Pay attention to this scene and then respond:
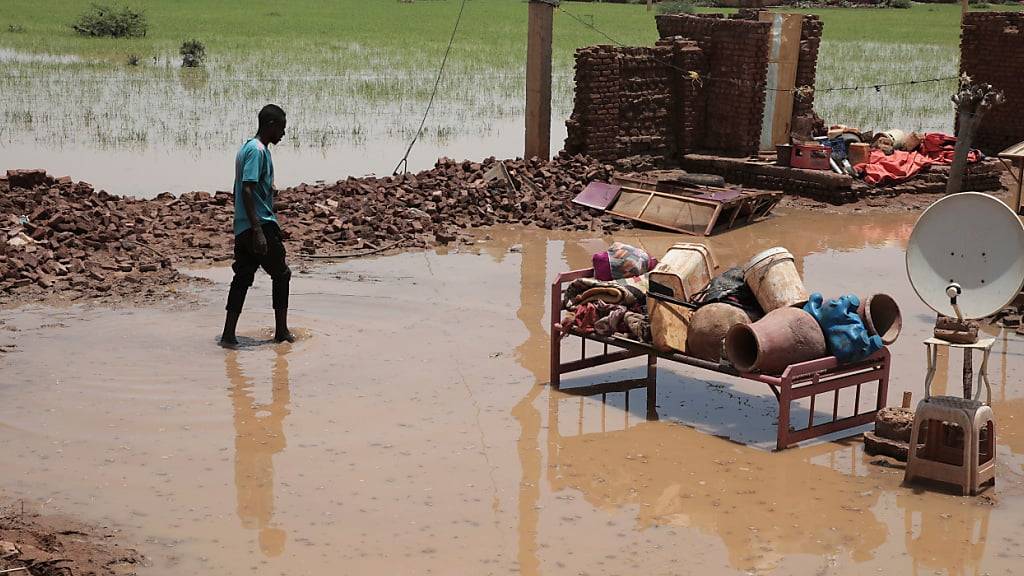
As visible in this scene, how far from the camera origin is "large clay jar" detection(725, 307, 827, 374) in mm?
7215

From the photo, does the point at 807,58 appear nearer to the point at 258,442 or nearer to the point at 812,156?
the point at 812,156

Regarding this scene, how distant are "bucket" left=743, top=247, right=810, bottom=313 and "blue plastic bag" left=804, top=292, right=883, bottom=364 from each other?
22 centimetres

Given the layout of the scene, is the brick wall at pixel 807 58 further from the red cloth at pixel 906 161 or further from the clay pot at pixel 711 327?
the clay pot at pixel 711 327

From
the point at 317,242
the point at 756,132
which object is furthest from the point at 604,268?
the point at 756,132

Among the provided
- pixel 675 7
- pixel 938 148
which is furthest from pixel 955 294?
pixel 675 7

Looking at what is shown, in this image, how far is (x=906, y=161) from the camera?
16734 millimetres

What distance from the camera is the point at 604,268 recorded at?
854 cm

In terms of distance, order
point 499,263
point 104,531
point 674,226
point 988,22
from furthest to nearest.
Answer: point 988,22, point 674,226, point 499,263, point 104,531

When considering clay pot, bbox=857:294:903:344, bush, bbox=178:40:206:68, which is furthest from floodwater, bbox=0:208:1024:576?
bush, bbox=178:40:206:68

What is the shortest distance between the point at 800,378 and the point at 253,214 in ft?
12.7

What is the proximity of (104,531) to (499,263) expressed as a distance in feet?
21.8

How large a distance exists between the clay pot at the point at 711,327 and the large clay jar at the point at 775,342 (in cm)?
14

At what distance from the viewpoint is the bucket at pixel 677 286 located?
7.76 m

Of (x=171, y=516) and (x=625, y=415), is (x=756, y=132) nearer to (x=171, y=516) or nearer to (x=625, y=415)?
(x=625, y=415)
